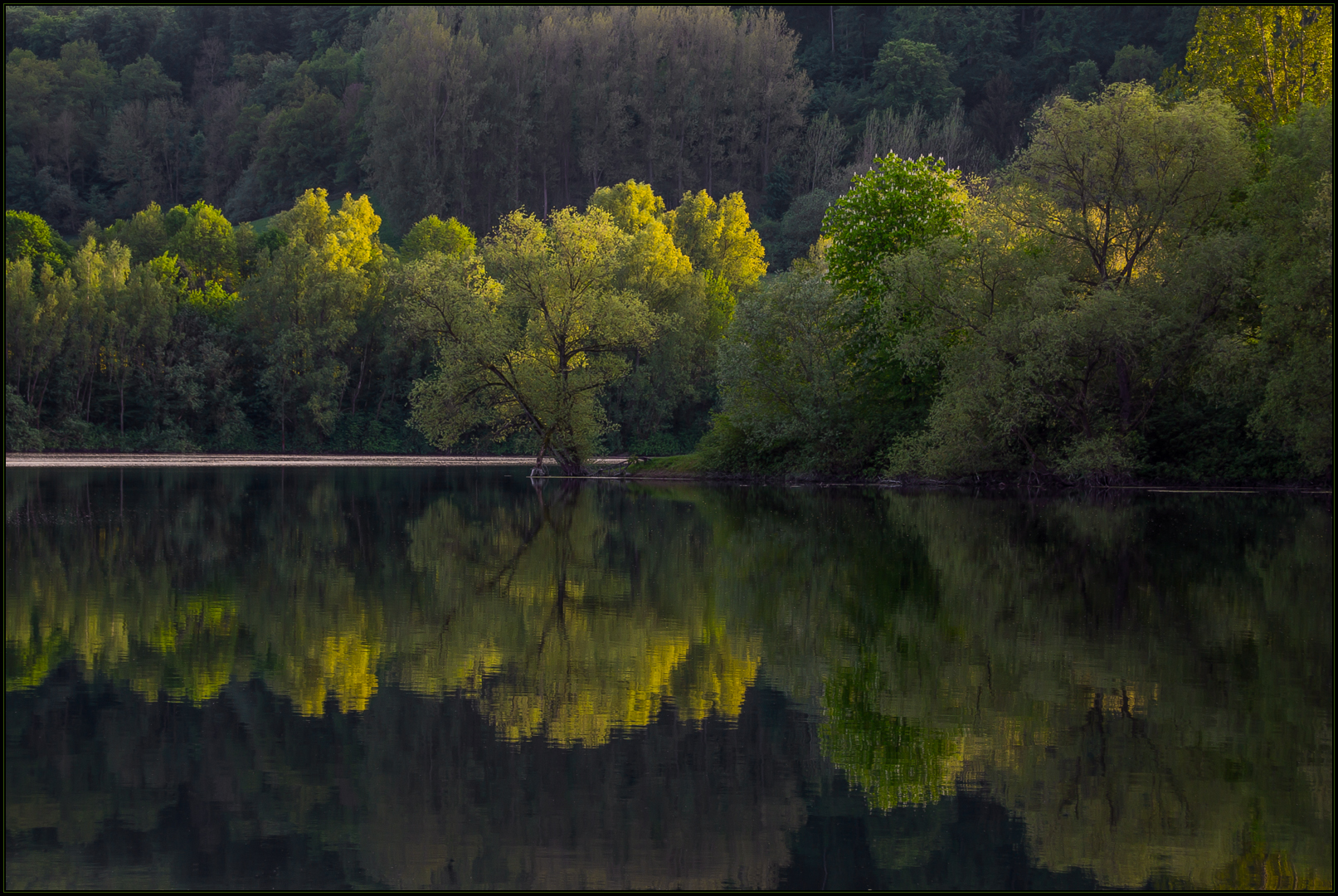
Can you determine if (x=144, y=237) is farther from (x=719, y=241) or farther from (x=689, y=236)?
(x=719, y=241)

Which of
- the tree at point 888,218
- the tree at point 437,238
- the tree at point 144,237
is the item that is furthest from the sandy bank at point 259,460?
the tree at point 144,237

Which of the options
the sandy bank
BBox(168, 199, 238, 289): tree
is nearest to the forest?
BBox(168, 199, 238, 289): tree

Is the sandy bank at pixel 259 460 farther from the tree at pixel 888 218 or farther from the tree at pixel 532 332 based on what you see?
the tree at pixel 888 218

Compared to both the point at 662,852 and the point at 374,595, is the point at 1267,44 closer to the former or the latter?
the point at 374,595

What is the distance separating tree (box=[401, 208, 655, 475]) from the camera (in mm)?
54375

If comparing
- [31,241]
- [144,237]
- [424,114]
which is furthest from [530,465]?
[424,114]

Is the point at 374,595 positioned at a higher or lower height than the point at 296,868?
lower

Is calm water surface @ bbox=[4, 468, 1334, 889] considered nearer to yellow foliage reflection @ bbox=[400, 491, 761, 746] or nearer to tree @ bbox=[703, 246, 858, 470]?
yellow foliage reflection @ bbox=[400, 491, 761, 746]

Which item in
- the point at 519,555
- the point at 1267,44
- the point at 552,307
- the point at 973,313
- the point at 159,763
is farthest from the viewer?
the point at 552,307

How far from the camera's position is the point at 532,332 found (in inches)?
2172

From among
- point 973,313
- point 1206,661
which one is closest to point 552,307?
point 973,313

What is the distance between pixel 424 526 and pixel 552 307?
1045 inches

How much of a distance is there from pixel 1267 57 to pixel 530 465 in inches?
1679

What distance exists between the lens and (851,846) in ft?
25.9
